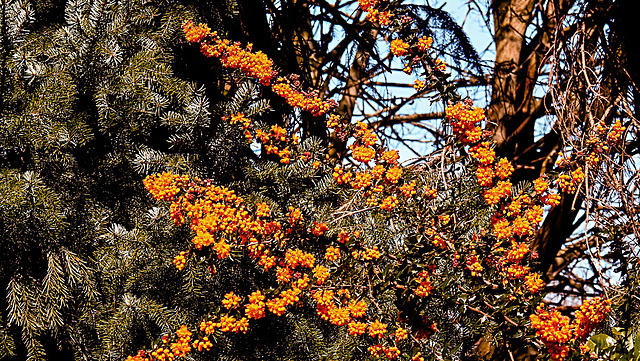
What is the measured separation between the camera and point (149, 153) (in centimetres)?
194

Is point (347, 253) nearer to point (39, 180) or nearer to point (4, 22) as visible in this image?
point (39, 180)

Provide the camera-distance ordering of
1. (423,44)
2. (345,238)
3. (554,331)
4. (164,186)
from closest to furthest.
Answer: (554,331)
(164,186)
(345,238)
(423,44)

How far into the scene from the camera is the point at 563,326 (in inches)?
62.4

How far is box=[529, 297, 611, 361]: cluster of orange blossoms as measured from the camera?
157cm

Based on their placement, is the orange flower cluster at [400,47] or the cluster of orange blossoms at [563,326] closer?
the cluster of orange blossoms at [563,326]

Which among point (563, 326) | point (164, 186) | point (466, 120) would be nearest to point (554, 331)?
point (563, 326)

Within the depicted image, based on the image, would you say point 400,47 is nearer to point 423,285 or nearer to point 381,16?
point 381,16

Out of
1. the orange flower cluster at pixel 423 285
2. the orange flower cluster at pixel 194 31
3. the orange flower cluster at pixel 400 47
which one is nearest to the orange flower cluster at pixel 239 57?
the orange flower cluster at pixel 194 31

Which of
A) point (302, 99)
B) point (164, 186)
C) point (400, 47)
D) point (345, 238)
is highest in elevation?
point (400, 47)

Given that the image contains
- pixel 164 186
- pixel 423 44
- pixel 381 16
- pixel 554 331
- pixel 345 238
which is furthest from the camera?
pixel 381 16

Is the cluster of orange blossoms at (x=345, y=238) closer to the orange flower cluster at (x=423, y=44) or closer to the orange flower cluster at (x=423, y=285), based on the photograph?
the orange flower cluster at (x=423, y=285)

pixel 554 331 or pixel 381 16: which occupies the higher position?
pixel 381 16

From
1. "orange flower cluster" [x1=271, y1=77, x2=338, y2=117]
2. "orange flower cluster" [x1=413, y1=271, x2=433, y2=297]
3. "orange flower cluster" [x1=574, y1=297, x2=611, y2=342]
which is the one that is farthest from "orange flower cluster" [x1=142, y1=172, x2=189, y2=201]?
"orange flower cluster" [x1=574, y1=297, x2=611, y2=342]

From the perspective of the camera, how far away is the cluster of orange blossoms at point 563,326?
1573 mm
